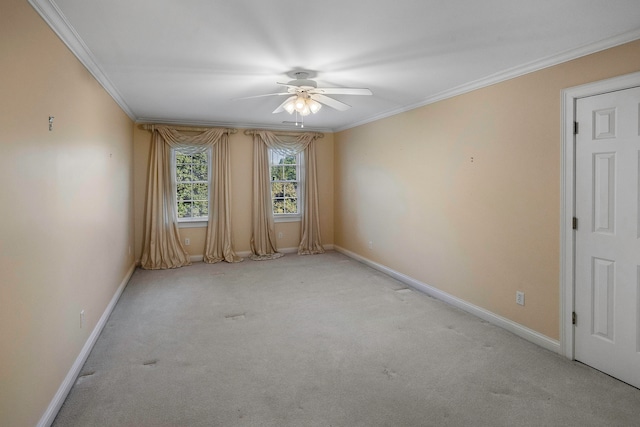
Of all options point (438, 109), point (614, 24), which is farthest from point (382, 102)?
point (614, 24)

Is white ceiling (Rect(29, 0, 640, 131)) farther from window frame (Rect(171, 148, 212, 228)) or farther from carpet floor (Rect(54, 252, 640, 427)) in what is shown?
carpet floor (Rect(54, 252, 640, 427))

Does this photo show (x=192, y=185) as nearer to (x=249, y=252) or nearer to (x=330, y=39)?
(x=249, y=252)

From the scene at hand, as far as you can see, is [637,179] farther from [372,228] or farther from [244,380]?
[372,228]

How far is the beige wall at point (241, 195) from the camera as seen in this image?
5.79 meters

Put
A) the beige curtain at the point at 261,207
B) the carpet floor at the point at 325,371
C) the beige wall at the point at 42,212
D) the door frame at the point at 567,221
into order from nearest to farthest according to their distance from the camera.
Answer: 1. the beige wall at the point at 42,212
2. the carpet floor at the point at 325,371
3. the door frame at the point at 567,221
4. the beige curtain at the point at 261,207

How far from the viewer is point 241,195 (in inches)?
252

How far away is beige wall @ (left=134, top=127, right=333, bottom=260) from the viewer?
5.79 meters

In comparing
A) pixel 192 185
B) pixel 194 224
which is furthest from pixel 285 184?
pixel 194 224

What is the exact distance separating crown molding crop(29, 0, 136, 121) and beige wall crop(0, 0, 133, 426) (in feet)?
0.19

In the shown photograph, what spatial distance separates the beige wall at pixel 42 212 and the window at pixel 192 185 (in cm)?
284

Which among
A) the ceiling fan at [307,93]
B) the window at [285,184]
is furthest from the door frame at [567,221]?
the window at [285,184]

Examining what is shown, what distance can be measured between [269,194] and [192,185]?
133 cm

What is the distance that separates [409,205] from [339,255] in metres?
2.21

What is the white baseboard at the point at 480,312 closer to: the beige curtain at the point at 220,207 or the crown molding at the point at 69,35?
the beige curtain at the point at 220,207
